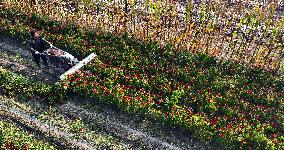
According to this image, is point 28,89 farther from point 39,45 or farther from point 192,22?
point 192,22

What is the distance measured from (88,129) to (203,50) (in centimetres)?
733

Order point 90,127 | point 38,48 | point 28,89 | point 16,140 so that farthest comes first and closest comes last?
point 38,48 → point 28,89 → point 90,127 → point 16,140

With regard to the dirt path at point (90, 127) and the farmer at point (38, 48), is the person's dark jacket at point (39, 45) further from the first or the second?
the dirt path at point (90, 127)

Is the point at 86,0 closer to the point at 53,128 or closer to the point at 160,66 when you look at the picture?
the point at 160,66

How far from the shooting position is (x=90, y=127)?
15.7 metres

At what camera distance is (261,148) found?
14773 millimetres

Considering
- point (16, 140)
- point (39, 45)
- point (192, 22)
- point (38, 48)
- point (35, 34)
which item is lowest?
point (16, 140)

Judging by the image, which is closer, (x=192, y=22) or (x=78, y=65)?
(x=78, y=65)

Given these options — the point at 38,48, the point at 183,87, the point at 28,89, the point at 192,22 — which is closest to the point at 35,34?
the point at 38,48

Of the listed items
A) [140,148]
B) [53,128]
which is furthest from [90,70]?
[140,148]

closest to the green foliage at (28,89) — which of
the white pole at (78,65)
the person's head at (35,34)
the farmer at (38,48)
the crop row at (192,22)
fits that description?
the white pole at (78,65)

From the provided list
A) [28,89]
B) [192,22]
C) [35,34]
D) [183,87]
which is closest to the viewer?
[28,89]

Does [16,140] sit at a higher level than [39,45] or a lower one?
lower

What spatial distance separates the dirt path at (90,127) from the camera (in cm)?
1519
